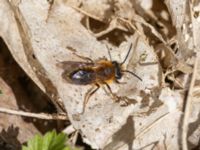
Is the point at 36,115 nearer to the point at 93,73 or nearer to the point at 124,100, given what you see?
the point at 93,73

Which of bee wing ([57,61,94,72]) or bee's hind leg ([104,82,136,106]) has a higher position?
bee wing ([57,61,94,72])

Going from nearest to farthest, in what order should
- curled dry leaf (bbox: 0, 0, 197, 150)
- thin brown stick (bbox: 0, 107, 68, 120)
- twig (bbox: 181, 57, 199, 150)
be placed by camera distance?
1. twig (bbox: 181, 57, 199, 150)
2. curled dry leaf (bbox: 0, 0, 197, 150)
3. thin brown stick (bbox: 0, 107, 68, 120)

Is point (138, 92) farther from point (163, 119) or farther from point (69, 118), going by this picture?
point (69, 118)

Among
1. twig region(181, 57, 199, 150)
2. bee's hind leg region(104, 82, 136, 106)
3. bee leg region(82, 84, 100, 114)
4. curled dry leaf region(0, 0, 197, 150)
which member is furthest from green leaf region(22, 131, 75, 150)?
twig region(181, 57, 199, 150)

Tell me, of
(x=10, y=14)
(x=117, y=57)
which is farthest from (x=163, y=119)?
(x=10, y=14)

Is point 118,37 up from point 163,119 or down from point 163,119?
up

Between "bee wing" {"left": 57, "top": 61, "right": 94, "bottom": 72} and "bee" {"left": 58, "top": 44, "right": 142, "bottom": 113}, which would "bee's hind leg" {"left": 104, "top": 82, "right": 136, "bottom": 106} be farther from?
"bee wing" {"left": 57, "top": 61, "right": 94, "bottom": 72}
